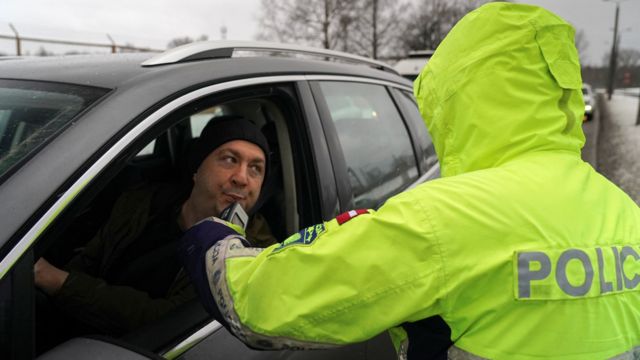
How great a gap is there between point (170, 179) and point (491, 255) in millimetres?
2257

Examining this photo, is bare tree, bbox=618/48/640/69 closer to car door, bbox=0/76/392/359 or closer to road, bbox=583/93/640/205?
road, bbox=583/93/640/205

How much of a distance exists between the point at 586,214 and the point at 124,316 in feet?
4.48

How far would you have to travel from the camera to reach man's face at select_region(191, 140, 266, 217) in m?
1.91

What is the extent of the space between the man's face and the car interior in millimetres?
140

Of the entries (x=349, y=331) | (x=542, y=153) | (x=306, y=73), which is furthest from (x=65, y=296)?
(x=542, y=153)

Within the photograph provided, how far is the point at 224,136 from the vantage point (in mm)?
2002

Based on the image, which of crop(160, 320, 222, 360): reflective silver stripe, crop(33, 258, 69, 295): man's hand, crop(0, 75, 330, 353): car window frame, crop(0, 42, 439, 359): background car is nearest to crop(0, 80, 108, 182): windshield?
crop(0, 42, 439, 359): background car

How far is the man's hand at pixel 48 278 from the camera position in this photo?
1568mm

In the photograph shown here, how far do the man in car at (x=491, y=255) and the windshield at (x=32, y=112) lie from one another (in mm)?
490

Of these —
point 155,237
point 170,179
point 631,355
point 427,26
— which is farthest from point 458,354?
point 427,26

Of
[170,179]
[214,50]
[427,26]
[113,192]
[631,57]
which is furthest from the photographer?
[427,26]


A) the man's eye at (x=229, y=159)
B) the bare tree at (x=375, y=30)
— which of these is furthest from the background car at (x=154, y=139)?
the bare tree at (x=375, y=30)

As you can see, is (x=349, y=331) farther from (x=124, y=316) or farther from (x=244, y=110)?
(x=244, y=110)

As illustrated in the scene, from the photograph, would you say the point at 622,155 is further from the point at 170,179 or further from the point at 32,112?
the point at 32,112
